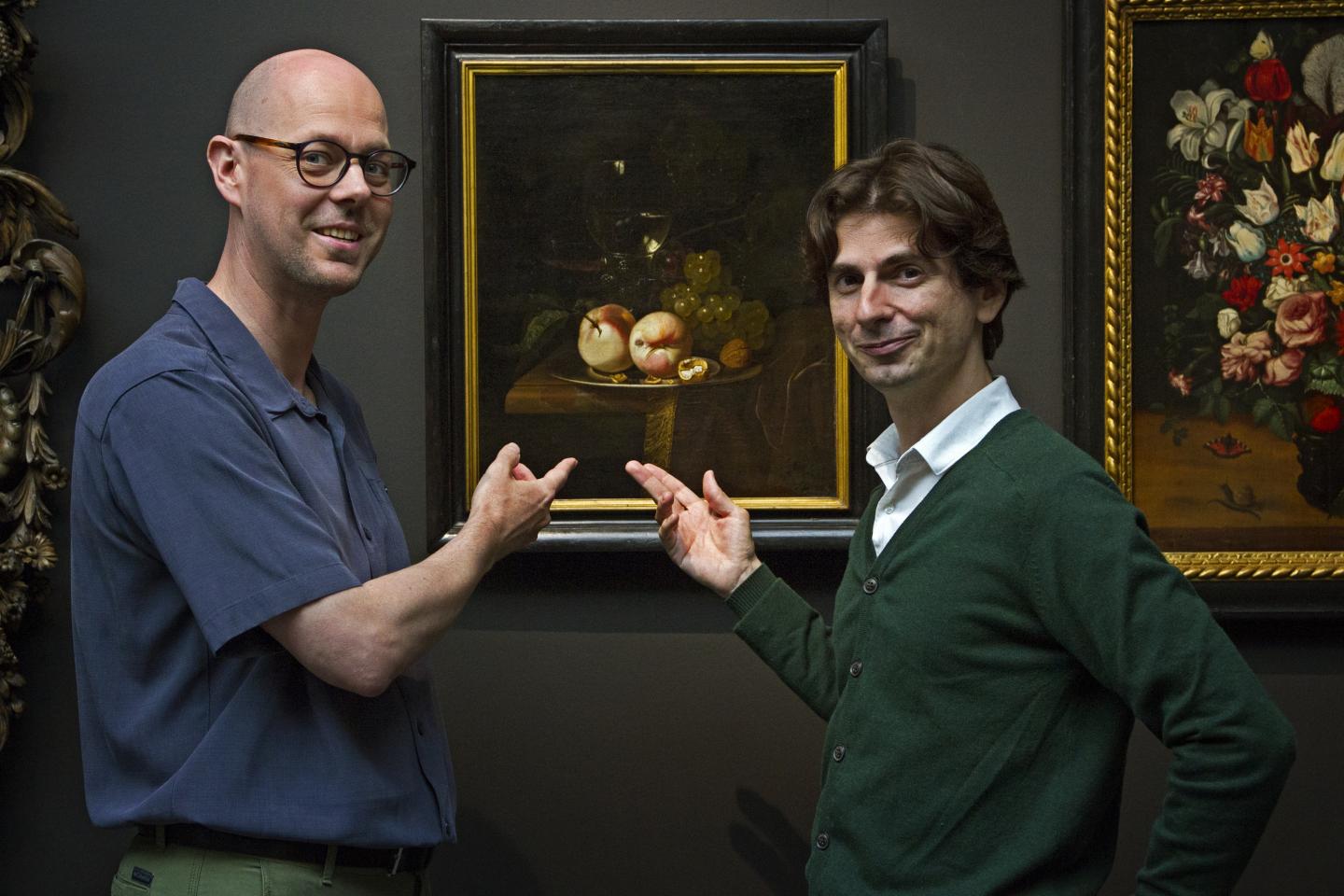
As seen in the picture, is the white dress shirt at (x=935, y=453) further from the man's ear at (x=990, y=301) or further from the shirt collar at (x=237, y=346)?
the shirt collar at (x=237, y=346)

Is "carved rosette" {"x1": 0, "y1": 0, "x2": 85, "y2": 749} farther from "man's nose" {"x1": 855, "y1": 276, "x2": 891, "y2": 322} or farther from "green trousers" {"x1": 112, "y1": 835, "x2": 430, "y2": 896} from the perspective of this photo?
"man's nose" {"x1": 855, "y1": 276, "x2": 891, "y2": 322}

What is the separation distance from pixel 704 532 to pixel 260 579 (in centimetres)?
76

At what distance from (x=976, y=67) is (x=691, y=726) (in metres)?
1.41

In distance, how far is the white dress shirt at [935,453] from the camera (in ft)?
4.96

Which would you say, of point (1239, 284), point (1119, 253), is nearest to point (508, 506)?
point (1119, 253)

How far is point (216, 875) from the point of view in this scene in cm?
146

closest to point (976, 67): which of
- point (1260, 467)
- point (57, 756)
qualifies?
point (1260, 467)

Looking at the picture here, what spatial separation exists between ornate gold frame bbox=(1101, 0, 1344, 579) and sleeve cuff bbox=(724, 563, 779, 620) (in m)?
0.84

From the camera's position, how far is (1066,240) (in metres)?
2.33

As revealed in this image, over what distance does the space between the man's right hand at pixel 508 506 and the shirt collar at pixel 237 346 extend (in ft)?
0.92

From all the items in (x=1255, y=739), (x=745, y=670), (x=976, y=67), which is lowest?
(x=745, y=670)

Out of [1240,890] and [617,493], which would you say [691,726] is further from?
[1240,890]

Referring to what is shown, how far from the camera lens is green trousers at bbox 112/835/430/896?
1460mm

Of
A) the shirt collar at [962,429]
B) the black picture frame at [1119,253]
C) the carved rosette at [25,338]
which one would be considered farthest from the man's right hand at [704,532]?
the carved rosette at [25,338]
